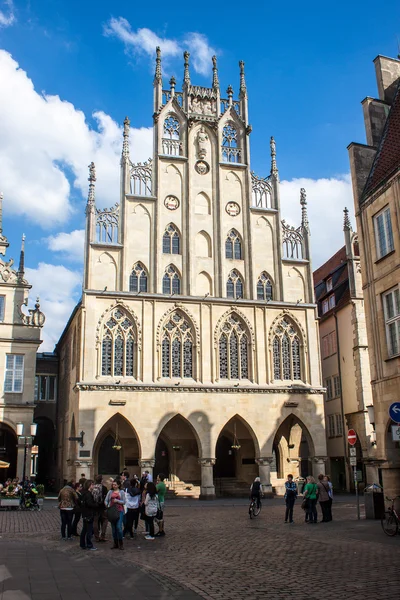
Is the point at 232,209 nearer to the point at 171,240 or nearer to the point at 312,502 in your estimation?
the point at 171,240

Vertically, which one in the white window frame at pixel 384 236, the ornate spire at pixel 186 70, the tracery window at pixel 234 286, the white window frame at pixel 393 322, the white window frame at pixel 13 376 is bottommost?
the white window frame at pixel 393 322

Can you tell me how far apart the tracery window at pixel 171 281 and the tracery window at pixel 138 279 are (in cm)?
120

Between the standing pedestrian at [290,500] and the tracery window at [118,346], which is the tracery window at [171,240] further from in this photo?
the standing pedestrian at [290,500]

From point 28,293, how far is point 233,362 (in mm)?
13776

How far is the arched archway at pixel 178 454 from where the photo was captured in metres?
37.1

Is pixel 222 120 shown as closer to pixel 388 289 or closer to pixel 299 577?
pixel 388 289

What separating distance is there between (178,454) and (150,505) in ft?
69.7

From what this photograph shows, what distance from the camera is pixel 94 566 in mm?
11789

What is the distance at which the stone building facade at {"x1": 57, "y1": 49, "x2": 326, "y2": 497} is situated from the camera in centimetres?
3469

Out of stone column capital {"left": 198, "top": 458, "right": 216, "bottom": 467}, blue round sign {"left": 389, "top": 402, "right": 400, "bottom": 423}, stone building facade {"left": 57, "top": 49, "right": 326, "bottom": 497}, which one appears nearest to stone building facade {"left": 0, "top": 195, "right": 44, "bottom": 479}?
stone building facade {"left": 57, "top": 49, "right": 326, "bottom": 497}

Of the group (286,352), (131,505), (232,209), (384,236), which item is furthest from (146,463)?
(384,236)

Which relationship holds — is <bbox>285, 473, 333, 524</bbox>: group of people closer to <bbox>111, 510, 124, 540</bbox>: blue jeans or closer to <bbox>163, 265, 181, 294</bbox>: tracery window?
<bbox>111, 510, 124, 540</bbox>: blue jeans

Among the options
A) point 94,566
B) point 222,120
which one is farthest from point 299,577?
point 222,120

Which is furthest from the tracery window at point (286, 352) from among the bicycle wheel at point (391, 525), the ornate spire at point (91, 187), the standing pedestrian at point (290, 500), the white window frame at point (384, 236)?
the bicycle wheel at point (391, 525)
